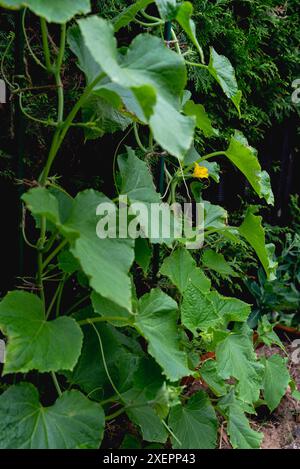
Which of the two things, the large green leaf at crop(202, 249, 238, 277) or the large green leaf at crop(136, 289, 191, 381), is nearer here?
the large green leaf at crop(136, 289, 191, 381)

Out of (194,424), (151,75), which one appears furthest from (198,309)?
(151,75)

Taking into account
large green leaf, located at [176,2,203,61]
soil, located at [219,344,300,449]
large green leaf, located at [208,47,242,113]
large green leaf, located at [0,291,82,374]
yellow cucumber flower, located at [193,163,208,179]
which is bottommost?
soil, located at [219,344,300,449]

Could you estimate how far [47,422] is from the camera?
112cm

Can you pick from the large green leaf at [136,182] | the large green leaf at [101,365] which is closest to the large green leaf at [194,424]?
the large green leaf at [101,365]

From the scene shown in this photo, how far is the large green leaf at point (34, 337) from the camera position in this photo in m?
1.06

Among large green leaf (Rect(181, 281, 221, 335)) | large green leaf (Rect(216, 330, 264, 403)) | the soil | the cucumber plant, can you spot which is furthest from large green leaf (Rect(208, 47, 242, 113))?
the soil

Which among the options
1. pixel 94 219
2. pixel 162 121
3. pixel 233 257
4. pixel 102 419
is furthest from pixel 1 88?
pixel 233 257

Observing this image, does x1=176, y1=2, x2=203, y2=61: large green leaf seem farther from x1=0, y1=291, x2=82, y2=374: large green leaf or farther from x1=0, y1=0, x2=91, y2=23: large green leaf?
x1=0, y1=291, x2=82, y2=374: large green leaf

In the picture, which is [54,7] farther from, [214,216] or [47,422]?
[214,216]

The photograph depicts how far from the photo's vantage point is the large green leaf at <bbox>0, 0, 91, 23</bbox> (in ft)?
2.92

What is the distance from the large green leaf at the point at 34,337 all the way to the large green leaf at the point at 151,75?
45cm

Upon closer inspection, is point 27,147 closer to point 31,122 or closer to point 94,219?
point 31,122

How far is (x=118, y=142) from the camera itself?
170 cm
